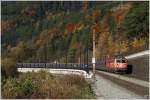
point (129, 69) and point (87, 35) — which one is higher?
point (87, 35)

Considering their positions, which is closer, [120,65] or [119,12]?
[120,65]

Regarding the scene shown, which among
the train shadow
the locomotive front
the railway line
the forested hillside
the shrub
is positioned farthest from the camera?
the forested hillside

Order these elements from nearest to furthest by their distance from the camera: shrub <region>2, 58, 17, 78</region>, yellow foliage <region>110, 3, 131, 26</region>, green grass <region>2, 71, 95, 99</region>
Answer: green grass <region>2, 71, 95, 99</region>
shrub <region>2, 58, 17, 78</region>
yellow foliage <region>110, 3, 131, 26</region>

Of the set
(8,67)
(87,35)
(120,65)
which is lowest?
(120,65)

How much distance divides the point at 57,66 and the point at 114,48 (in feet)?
50.0

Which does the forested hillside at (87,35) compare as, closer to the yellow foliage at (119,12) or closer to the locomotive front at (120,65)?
the yellow foliage at (119,12)

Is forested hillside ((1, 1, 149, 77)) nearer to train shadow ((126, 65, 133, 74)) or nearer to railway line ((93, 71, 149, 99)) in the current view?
train shadow ((126, 65, 133, 74))

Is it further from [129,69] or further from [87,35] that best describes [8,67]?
[87,35]

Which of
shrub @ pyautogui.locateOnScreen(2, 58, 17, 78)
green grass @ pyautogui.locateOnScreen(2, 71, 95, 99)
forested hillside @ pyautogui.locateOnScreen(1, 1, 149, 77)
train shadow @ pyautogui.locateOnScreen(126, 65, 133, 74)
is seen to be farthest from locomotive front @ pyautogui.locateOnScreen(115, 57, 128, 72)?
green grass @ pyautogui.locateOnScreen(2, 71, 95, 99)

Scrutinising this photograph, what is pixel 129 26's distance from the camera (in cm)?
9919

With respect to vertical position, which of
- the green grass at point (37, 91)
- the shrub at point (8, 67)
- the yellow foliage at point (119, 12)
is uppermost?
the yellow foliage at point (119, 12)

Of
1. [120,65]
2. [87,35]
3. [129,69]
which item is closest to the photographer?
[120,65]

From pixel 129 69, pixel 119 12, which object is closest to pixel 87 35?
pixel 119 12

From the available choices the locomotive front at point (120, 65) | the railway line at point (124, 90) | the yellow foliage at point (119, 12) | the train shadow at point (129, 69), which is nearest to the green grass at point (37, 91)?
the railway line at point (124, 90)
